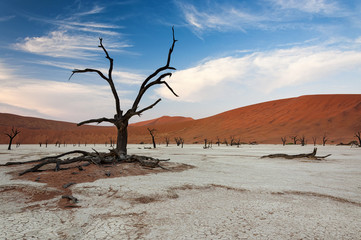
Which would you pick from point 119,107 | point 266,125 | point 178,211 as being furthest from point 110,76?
Result: point 266,125

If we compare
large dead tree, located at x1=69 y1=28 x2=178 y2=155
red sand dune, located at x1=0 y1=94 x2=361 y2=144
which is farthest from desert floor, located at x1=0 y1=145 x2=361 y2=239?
red sand dune, located at x1=0 y1=94 x2=361 y2=144

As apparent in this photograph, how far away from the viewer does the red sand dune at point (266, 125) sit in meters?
50.3

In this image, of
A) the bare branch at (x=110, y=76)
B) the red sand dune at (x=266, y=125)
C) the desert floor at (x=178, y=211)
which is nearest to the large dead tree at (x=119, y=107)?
the bare branch at (x=110, y=76)

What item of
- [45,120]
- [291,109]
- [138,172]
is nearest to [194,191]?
[138,172]

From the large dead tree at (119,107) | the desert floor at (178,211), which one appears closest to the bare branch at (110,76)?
the large dead tree at (119,107)

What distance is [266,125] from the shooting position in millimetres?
61875

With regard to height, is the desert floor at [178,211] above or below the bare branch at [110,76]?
below

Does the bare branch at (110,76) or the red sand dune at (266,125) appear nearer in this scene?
the bare branch at (110,76)

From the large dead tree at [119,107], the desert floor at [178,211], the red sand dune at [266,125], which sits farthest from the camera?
the red sand dune at [266,125]

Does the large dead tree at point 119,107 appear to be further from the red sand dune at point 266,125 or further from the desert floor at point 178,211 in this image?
the red sand dune at point 266,125

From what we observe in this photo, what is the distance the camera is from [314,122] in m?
54.5

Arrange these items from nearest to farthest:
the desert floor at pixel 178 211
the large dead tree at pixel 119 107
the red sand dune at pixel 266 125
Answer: the desert floor at pixel 178 211, the large dead tree at pixel 119 107, the red sand dune at pixel 266 125

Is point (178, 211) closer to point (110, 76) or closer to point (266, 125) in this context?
point (110, 76)

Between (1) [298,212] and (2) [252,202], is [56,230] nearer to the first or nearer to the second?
(2) [252,202]
